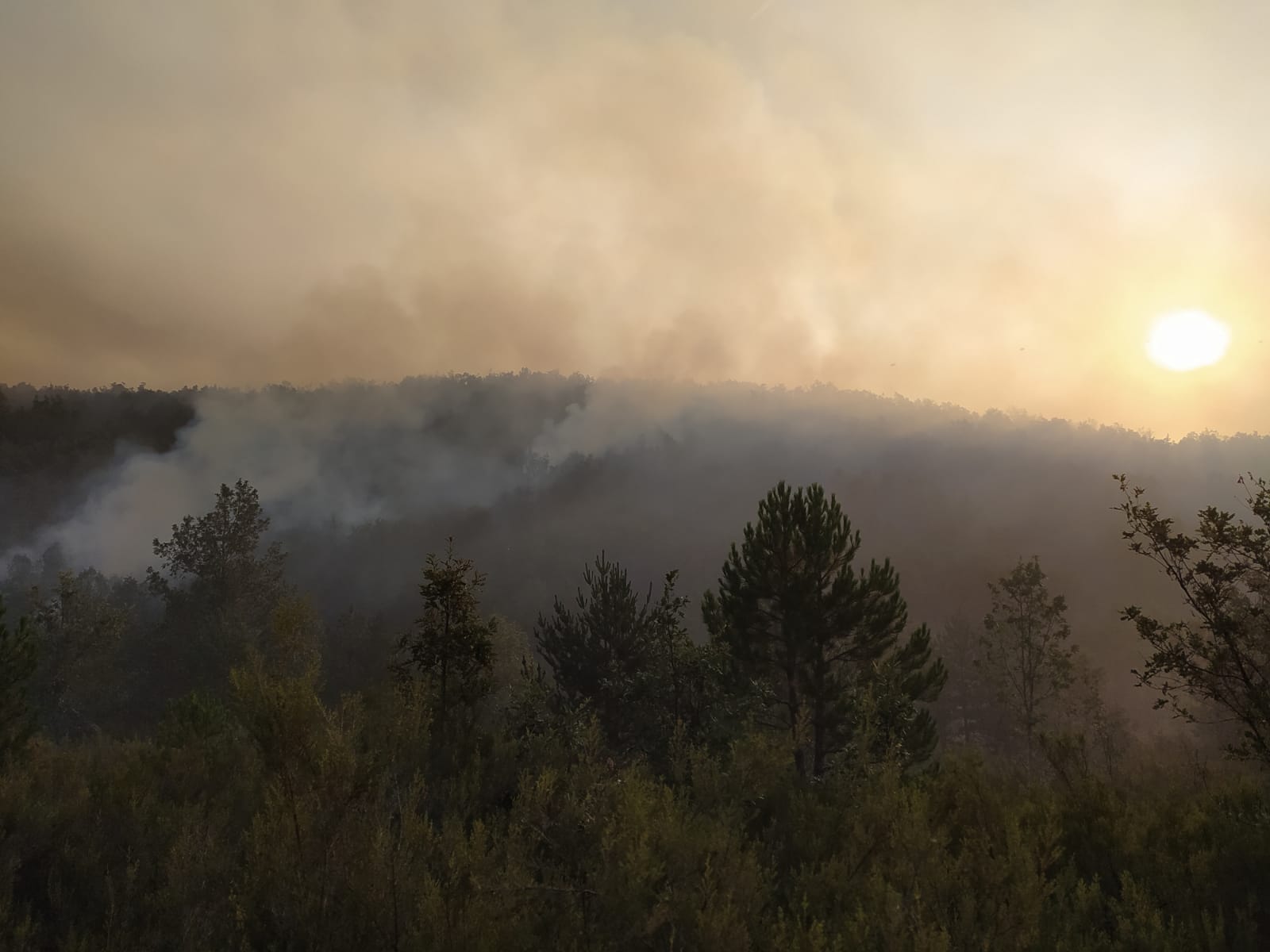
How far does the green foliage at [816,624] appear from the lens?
2294cm

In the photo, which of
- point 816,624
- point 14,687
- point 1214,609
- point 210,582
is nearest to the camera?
point 1214,609

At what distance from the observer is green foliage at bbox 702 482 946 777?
22.9m

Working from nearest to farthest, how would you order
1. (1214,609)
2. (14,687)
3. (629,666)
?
(1214,609)
(14,687)
(629,666)

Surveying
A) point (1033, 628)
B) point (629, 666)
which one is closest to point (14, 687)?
point (629, 666)

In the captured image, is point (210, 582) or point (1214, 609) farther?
point (210, 582)

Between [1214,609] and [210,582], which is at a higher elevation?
[1214,609]

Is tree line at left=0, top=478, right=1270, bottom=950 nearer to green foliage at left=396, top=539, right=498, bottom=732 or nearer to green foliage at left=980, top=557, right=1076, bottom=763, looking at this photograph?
green foliage at left=396, top=539, right=498, bottom=732

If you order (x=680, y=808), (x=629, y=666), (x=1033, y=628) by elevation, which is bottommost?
(x=629, y=666)

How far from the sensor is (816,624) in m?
23.2

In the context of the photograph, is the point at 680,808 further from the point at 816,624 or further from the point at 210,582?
the point at 210,582

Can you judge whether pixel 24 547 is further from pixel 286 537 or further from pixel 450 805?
pixel 450 805

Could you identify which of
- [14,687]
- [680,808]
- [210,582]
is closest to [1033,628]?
[680,808]

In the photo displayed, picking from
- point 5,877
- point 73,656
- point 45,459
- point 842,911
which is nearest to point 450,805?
point 5,877

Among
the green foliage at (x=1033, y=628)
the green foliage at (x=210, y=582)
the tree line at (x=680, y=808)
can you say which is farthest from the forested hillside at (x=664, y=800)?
the green foliage at (x=210, y=582)
